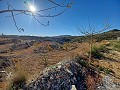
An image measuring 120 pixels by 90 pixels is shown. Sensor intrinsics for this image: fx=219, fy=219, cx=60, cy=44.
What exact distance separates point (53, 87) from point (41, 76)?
0.84 metres

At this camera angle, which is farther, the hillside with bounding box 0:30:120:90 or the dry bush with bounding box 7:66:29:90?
the hillside with bounding box 0:30:120:90

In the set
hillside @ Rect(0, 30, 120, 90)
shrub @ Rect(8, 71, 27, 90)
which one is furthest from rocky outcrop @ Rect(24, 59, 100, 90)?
shrub @ Rect(8, 71, 27, 90)

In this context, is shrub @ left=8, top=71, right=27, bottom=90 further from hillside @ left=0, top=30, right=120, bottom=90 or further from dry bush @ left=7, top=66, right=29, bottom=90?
hillside @ left=0, top=30, right=120, bottom=90

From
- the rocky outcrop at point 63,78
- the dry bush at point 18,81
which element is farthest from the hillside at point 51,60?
the rocky outcrop at point 63,78

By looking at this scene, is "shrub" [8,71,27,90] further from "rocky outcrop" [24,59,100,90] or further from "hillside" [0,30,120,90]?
"rocky outcrop" [24,59,100,90]

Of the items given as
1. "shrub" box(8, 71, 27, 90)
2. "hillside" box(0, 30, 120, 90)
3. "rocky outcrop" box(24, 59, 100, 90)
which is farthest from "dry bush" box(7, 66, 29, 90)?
"rocky outcrop" box(24, 59, 100, 90)

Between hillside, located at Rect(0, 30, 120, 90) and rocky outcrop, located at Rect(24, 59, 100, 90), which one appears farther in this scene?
hillside, located at Rect(0, 30, 120, 90)

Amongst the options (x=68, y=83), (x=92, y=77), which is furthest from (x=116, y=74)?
(x=68, y=83)

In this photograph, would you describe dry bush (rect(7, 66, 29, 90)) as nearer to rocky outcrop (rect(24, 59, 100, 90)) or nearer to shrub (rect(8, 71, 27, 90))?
shrub (rect(8, 71, 27, 90))

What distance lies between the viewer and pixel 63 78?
9.59m

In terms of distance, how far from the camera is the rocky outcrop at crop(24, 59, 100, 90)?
9.06m

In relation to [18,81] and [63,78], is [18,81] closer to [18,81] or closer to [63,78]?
[18,81]

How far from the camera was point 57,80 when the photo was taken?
369 inches

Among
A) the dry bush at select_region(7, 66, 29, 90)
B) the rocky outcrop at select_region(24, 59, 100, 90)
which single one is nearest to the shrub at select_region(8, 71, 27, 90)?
the dry bush at select_region(7, 66, 29, 90)
